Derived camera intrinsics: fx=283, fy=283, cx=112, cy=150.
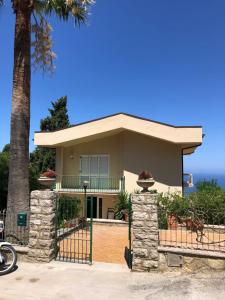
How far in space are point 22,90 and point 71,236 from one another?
607 cm

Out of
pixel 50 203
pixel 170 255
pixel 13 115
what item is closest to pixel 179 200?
pixel 170 255

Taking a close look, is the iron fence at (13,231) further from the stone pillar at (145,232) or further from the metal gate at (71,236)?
the stone pillar at (145,232)

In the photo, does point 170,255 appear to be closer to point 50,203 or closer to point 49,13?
point 50,203

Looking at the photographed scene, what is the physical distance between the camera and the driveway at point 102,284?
588 cm

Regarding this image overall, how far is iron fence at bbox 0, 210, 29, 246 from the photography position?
8492mm

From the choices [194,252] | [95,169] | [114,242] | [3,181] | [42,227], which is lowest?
[114,242]

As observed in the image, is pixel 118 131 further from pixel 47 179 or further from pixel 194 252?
pixel 194 252

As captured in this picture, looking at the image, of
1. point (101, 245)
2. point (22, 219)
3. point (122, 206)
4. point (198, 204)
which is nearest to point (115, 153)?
point (122, 206)

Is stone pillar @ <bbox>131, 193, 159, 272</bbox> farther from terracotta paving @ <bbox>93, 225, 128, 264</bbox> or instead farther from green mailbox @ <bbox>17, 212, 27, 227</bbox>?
green mailbox @ <bbox>17, 212, 27, 227</bbox>

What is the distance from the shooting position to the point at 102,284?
6492mm

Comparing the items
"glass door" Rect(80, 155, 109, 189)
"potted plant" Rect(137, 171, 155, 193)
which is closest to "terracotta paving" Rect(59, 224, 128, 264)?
"potted plant" Rect(137, 171, 155, 193)

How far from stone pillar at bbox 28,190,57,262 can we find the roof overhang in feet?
35.1

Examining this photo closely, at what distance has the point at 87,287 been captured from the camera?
20.7 ft

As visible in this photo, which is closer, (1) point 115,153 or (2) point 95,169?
(1) point 115,153
